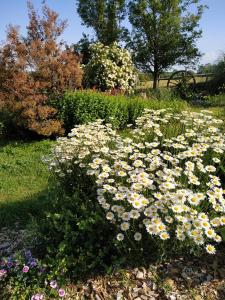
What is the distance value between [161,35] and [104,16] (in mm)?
4399

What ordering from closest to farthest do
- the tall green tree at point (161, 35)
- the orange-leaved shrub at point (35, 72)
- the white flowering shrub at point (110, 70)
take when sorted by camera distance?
the orange-leaved shrub at point (35, 72)
the white flowering shrub at point (110, 70)
the tall green tree at point (161, 35)

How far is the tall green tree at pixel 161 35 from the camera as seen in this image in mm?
18297

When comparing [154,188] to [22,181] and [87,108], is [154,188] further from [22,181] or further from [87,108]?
[87,108]

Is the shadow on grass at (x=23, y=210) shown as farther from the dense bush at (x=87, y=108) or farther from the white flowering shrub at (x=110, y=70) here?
the white flowering shrub at (x=110, y=70)

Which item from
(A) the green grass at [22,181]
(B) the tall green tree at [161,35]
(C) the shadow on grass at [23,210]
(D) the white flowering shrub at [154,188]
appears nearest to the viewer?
(D) the white flowering shrub at [154,188]

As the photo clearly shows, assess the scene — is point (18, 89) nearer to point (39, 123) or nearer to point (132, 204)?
point (39, 123)

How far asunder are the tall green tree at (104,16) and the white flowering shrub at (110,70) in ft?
24.5

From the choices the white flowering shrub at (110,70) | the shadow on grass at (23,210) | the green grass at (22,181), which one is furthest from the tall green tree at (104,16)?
the shadow on grass at (23,210)

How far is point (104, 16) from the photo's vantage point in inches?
836

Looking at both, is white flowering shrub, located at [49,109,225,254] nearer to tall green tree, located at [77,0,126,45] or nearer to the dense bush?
the dense bush

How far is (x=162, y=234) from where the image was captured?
2688 millimetres

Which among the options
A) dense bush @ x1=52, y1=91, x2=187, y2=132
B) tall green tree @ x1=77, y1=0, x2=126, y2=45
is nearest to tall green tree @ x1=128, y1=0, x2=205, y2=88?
tall green tree @ x1=77, y1=0, x2=126, y2=45

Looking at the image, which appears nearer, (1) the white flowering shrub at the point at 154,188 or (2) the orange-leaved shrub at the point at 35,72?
(1) the white flowering shrub at the point at 154,188

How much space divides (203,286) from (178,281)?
199mm
